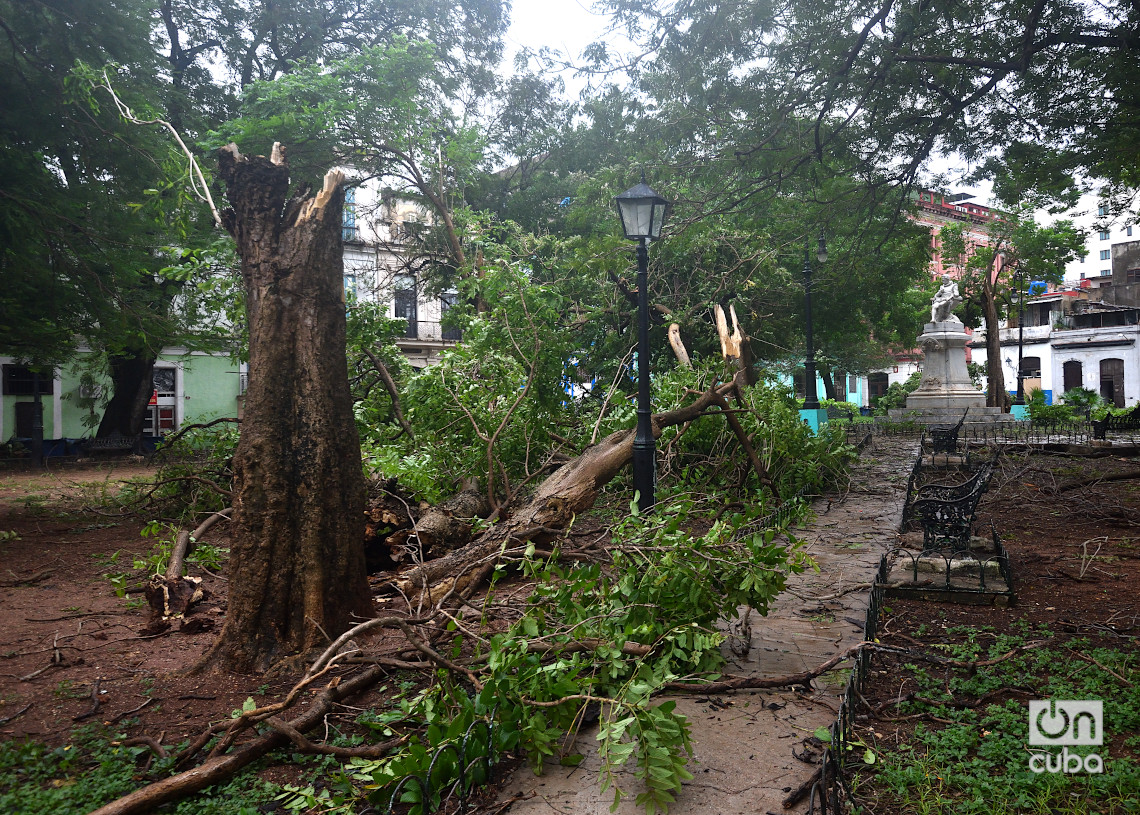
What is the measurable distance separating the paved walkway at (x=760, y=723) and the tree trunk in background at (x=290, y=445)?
6.53ft

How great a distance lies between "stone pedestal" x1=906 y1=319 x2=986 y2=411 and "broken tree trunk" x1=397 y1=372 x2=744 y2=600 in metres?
20.3

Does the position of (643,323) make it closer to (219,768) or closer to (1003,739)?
(1003,739)

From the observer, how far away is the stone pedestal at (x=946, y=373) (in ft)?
83.9

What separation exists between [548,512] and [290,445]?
8.55ft

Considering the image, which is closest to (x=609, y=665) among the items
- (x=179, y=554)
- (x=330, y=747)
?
(x=330, y=747)

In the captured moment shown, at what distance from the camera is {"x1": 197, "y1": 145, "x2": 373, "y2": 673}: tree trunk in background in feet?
Result: 15.2

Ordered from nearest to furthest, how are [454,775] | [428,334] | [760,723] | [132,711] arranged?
[454,775] → [760,723] → [132,711] → [428,334]

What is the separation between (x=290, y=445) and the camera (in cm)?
483

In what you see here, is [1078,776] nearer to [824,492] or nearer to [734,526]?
[734,526]

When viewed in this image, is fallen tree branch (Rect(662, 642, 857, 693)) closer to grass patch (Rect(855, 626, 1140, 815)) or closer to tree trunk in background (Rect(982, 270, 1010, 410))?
grass patch (Rect(855, 626, 1140, 815))

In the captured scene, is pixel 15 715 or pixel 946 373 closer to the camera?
pixel 15 715

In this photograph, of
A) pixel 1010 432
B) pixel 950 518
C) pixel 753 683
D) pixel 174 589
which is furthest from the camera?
pixel 1010 432

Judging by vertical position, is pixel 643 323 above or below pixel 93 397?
above

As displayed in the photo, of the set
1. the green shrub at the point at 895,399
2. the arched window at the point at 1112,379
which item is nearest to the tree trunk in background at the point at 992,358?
the green shrub at the point at 895,399
